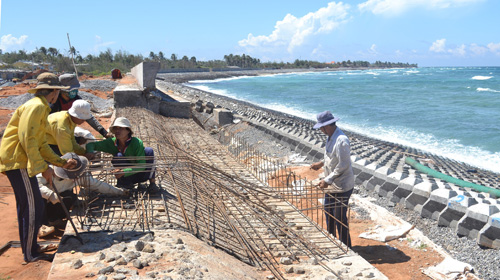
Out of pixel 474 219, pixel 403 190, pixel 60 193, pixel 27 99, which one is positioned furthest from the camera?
pixel 27 99

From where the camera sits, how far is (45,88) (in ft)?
10.7

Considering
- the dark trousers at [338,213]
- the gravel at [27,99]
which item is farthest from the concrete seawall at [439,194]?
the gravel at [27,99]

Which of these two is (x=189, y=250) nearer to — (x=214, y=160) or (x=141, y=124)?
(x=214, y=160)

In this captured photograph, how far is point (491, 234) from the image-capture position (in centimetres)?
467

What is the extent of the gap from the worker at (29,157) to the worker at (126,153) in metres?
0.84

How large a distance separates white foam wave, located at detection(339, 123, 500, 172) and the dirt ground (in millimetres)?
8619

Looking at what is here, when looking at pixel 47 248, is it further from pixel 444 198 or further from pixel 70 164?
pixel 444 198

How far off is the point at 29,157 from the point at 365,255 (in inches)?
146

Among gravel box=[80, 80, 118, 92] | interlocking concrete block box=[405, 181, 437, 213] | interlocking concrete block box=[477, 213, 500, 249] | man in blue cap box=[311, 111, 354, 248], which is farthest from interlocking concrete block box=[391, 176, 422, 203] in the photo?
gravel box=[80, 80, 118, 92]

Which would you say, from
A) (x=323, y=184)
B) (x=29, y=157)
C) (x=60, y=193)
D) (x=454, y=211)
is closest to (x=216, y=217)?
(x=323, y=184)

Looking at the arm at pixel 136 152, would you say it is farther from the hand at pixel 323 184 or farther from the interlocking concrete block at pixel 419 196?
the interlocking concrete block at pixel 419 196

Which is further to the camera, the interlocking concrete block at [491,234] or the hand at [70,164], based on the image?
the interlocking concrete block at [491,234]

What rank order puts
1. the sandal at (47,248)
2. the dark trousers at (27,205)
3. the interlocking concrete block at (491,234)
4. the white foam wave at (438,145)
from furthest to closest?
the white foam wave at (438,145) < the interlocking concrete block at (491,234) < the sandal at (47,248) < the dark trousers at (27,205)

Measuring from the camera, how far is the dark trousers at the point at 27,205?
3.15 meters
